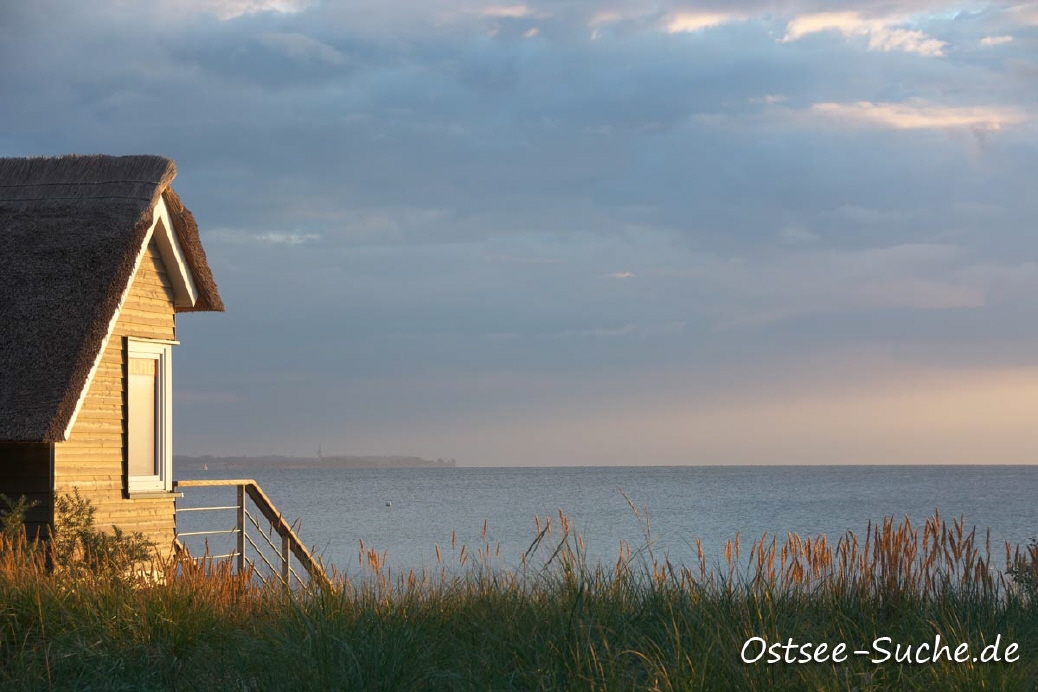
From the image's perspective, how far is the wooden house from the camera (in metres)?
11.8

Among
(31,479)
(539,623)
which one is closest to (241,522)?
(31,479)

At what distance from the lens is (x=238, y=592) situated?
845cm

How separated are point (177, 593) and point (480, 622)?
241 cm

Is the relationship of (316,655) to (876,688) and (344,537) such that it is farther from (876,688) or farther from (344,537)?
(344,537)

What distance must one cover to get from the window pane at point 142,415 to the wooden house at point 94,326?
0.02 m

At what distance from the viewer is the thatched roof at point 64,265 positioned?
11.6 m

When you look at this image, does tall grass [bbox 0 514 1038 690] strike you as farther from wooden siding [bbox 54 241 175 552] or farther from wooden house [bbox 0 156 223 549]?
wooden siding [bbox 54 241 175 552]

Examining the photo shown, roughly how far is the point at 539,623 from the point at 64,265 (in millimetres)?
9095

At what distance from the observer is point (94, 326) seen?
1209 cm

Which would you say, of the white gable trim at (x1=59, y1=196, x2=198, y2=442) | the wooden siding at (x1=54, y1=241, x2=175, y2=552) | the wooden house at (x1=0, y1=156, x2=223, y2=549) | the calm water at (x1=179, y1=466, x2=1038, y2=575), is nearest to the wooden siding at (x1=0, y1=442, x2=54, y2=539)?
the wooden house at (x1=0, y1=156, x2=223, y2=549)

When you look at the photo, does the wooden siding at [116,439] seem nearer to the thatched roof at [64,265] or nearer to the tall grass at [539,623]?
the thatched roof at [64,265]

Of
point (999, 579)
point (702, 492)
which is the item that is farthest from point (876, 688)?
point (702, 492)

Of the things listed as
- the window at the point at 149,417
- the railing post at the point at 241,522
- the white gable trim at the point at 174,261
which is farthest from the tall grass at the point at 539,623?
the white gable trim at the point at 174,261

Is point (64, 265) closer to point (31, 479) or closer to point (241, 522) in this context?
point (31, 479)
